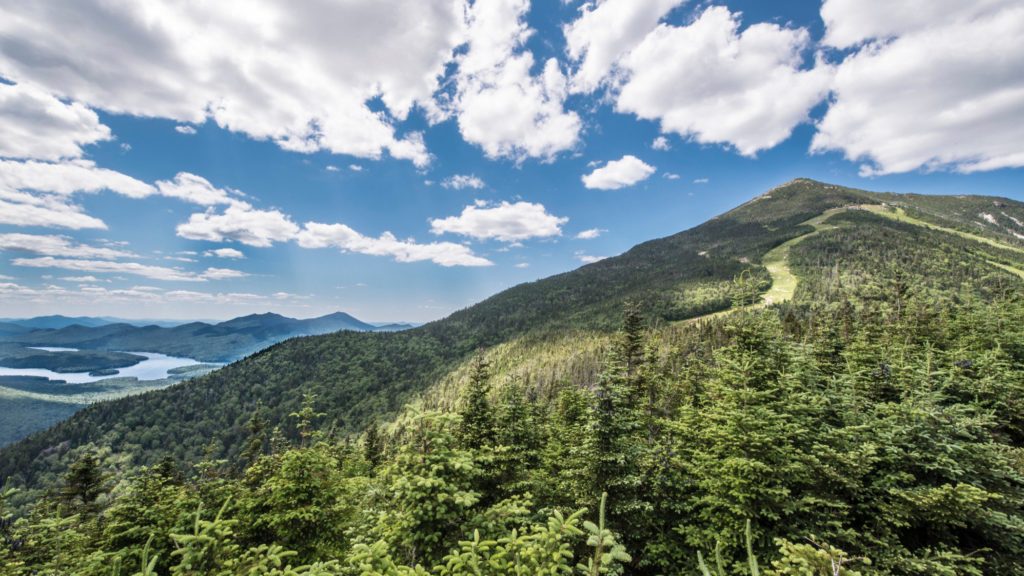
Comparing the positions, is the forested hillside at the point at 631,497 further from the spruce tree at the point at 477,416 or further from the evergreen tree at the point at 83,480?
the evergreen tree at the point at 83,480

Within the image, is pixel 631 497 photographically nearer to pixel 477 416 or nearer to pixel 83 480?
pixel 477 416

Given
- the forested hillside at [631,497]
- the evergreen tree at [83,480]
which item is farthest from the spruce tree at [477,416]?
the evergreen tree at [83,480]

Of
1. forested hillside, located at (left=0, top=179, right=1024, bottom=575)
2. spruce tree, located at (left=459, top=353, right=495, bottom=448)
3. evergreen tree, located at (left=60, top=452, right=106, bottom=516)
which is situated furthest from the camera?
evergreen tree, located at (left=60, top=452, right=106, bottom=516)

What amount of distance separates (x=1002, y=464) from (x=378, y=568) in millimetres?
19025

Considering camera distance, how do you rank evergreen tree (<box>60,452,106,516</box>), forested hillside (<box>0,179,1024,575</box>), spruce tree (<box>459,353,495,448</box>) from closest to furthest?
forested hillside (<box>0,179,1024,575</box>)
spruce tree (<box>459,353,495,448</box>)
evergreen tree (<box>60,452,106,516</box>)

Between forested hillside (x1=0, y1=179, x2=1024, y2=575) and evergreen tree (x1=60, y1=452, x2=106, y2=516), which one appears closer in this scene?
forested hillside (x1=0, y1=179, x2=1024, y2=575)

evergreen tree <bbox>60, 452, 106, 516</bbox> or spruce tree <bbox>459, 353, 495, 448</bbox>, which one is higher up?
spruce tree <bbox>459, 353, 495, 448</bbox>

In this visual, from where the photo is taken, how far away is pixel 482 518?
9.41m

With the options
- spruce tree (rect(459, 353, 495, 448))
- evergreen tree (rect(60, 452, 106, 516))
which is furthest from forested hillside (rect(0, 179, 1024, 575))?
evergreen tree (rect(60, 452, 106, 516))

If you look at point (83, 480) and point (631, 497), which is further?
point (83, 480)

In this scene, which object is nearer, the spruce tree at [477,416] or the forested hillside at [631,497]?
the forested hillside at [631,497]

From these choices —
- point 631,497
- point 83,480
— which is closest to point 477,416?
point 631,497

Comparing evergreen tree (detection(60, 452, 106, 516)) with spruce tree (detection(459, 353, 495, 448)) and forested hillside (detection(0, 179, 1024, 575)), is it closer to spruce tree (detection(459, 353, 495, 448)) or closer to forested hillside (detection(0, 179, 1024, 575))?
forested hillside (detection(0, 179, 1024, 575))

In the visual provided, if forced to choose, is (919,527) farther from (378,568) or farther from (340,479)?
(340,479)
